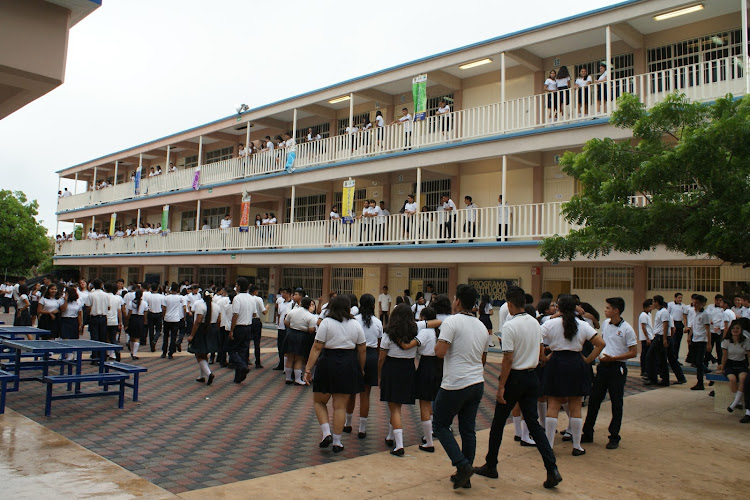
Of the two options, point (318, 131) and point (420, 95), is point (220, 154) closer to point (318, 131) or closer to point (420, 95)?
point (318, 131)

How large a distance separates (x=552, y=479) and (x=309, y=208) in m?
20.7

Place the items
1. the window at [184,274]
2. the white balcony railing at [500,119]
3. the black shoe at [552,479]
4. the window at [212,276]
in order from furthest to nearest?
the window at [184,274], the window at [212,276], the white balcony railing at [500,119], the black shoe at [552,479]

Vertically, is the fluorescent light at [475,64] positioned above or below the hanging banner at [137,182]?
above

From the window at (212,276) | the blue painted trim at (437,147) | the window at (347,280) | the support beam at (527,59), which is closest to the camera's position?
the blue painted trim at (437,147)

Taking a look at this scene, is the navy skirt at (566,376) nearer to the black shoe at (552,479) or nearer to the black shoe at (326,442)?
the black shoe at (552,479)

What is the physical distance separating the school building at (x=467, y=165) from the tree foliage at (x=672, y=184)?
374 cm

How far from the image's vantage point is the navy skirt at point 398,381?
21.2 feet

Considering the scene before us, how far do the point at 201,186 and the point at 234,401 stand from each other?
767 inches

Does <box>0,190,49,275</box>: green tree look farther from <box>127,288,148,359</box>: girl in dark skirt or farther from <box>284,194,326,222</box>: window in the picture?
<box>127,288,148,359</box>: girl in dark skirt

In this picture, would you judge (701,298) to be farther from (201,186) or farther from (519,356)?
(201,186)

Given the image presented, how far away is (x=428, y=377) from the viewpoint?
6.60 metres

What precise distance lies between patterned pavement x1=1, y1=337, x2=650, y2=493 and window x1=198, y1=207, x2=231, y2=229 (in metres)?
20.0

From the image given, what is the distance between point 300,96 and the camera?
2250cm

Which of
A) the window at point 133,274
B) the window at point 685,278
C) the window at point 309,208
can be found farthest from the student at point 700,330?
the window at point 133,274
